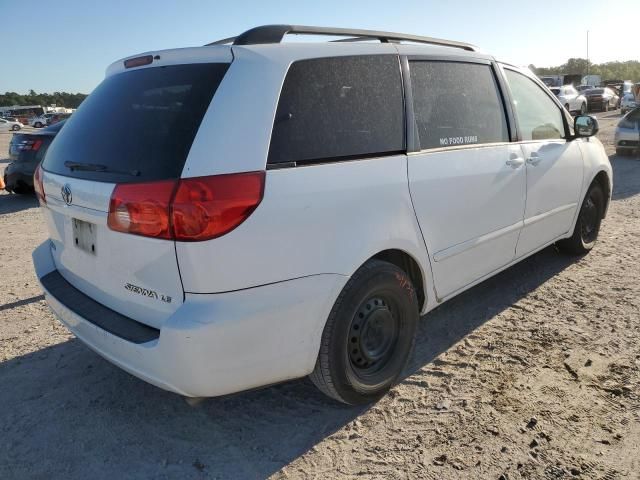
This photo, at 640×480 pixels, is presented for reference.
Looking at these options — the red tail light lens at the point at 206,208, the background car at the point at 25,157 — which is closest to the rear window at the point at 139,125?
the red tail light lens at the point at 206,208

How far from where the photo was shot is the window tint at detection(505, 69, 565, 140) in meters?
3.96

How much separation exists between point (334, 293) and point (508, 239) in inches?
73.6

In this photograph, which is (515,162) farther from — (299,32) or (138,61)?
(138,61)

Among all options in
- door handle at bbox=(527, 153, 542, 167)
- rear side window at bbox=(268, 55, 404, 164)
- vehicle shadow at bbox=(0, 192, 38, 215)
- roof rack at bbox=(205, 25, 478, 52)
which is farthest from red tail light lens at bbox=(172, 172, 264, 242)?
vehicle shadow at bbox=(0, 192, 38, 215)

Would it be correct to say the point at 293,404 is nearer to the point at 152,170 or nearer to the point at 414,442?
the point at 414,442

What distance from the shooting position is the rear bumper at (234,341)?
2.11 metres

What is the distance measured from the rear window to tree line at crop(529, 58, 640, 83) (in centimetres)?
8930

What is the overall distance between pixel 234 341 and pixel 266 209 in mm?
570

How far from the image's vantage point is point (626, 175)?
1026 centimetres

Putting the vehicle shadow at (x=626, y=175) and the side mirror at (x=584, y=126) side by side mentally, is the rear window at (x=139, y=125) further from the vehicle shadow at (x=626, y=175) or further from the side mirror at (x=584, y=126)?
the vehicle shadow at (x=626, y=175)

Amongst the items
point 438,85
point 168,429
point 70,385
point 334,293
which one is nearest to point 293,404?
point 168,429

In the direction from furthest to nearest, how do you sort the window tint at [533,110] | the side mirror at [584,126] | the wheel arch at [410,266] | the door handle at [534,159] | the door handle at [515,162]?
the side mirror at [584,126] → the window tint at [533,110] → the door handle at [534,159] → the door handle at [515,162] → the wheel arch at [410,266]

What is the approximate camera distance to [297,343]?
2.36 m

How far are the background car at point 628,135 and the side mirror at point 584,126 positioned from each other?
9.28 meters
